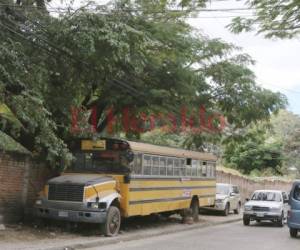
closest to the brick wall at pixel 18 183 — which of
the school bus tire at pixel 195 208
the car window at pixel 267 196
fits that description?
the school bus tire at pixel 195 208

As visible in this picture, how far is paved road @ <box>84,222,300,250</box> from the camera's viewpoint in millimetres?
15383

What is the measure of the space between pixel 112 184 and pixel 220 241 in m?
3.82

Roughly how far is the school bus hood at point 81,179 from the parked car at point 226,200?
11.8 m

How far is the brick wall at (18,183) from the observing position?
1642 cm

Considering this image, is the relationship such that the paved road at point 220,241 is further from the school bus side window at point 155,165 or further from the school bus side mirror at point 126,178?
the school bus side window at point 155,165

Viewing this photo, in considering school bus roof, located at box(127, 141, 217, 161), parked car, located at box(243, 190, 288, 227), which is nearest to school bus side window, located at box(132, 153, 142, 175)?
school bus roof, located at box(127, 141, 217, 161)

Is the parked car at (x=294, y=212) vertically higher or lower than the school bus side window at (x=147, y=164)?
lower

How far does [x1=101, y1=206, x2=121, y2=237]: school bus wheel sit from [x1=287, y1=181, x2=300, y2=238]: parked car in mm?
6249

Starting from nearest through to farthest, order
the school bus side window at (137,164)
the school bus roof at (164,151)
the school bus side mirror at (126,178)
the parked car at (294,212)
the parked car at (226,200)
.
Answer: the school bus side mirror at (126,178) < the school bus side window at (137,164) < the school bus roof at (164,151) < the parked car at (294,212) < the parked car at (226,200)

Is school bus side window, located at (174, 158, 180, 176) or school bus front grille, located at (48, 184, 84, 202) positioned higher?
school bus side window, located at (174, 158, 180, 176)

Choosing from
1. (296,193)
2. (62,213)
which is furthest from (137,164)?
(296,193)

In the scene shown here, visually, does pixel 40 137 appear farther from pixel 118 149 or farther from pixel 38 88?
pixel 118 149

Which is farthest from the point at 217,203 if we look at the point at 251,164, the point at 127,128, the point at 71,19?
the point at 251,164

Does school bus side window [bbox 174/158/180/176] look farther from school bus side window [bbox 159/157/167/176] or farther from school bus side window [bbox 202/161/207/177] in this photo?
school bus side window [bbox 202/161/207/177]
